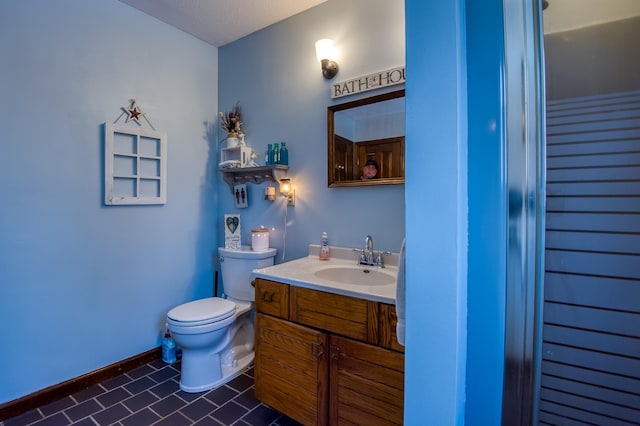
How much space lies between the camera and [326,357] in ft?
4.35

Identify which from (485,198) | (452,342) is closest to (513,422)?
(452,342)

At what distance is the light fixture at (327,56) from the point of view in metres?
1.89

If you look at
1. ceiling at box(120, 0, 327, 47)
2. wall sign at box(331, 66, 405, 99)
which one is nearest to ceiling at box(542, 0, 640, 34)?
wall sign at box(331, 66, 405, 99)

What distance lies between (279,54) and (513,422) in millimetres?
2417

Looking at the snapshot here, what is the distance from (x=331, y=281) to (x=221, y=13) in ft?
6.75

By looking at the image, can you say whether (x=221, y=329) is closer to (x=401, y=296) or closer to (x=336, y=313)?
(x=336, y=313)

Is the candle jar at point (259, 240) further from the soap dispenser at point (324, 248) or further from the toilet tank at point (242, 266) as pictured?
the soap dispenser at point (324, 248)

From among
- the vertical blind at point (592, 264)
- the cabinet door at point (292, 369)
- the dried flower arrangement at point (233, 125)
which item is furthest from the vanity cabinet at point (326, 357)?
the dried flower arrangement at point (233, 125)

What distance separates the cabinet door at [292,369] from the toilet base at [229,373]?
0.47 meters

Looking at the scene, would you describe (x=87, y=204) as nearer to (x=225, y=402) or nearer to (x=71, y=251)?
(x=71, y=251)

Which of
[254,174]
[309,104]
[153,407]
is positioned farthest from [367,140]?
[153,407]

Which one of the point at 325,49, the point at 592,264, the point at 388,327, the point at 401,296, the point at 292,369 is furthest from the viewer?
the point at 325,49

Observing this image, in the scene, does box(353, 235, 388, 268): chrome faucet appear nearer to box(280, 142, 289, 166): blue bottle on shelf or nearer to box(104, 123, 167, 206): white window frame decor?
box(280, 142, 289, 166): blue bottle on shelf

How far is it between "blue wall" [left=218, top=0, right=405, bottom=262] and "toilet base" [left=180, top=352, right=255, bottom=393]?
2.60 ft
